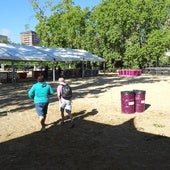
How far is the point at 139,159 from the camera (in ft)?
25.4

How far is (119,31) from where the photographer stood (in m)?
51.4

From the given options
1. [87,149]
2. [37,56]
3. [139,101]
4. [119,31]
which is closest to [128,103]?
[139,101]

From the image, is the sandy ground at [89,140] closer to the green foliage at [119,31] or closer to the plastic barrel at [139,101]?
the plastic barrel at [139,101]

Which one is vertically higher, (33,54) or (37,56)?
(33,54)

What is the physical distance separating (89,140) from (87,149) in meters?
0.89

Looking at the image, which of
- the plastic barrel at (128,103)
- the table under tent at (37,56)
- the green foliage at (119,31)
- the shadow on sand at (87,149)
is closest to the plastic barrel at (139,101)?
the plastic barrel at (128,103)

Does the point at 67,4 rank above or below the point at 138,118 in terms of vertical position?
above

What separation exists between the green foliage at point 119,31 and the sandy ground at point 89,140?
3599 cm

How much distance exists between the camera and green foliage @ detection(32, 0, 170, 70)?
49594mm

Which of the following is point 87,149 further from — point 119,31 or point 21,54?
point 119,31

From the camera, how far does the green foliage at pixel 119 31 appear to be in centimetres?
4959

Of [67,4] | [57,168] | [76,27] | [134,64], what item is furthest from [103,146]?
[67,4]

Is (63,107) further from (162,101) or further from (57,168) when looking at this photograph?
(162,101)

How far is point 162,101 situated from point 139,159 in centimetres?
948
